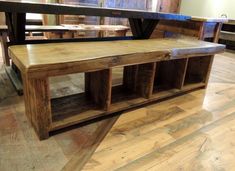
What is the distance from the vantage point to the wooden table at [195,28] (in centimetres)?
314

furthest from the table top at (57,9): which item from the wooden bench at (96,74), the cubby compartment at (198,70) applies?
the cubby compartment at (198,70)

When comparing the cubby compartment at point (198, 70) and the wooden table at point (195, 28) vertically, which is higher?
the wooden table at point (195, 28)

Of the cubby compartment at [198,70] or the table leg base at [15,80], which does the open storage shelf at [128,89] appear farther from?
the table leg base at [15,80]

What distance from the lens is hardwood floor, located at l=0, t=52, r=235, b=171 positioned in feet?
3.89

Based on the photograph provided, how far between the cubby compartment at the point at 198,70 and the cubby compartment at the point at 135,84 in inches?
27.4

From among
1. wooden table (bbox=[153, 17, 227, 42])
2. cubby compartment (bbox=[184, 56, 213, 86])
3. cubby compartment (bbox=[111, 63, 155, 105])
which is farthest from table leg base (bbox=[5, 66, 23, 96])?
wooden table (bbox=[153, 17, 227, 42])

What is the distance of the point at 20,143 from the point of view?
4.27 ft

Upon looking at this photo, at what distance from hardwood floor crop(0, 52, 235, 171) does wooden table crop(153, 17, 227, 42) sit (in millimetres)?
1599

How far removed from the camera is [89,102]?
1684 millimetres

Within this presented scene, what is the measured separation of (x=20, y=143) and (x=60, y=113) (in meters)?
0.33

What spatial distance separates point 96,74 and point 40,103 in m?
0.49

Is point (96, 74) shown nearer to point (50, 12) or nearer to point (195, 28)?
point (50, 12)

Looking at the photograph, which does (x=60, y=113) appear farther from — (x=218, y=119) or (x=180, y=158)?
(x=218, y=119)

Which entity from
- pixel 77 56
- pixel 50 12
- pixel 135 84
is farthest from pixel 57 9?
pixel 135 84
